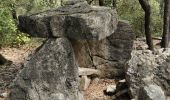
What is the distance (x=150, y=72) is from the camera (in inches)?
401

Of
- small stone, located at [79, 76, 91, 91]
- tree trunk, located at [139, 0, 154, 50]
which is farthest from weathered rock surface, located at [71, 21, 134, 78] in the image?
tree trunk, located at [139, 0, 154, 50]

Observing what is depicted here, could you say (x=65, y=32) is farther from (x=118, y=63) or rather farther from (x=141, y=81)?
(x=118, y=63)

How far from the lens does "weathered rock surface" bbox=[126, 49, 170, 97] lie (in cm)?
1011

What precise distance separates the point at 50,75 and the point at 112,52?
3600 mm

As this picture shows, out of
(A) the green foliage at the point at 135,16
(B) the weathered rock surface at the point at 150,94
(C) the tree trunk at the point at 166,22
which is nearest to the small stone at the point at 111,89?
(B) the weathered rock surface at the point at 150,94

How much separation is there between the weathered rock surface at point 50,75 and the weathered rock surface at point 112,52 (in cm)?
298

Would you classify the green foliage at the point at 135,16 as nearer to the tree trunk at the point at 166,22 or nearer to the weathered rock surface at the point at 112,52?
the tree trunk at the point at 166,22

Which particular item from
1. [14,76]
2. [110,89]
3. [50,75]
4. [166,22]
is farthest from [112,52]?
[50,75]

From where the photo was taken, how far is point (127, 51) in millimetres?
12172

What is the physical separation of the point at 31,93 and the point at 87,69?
10.1 feet

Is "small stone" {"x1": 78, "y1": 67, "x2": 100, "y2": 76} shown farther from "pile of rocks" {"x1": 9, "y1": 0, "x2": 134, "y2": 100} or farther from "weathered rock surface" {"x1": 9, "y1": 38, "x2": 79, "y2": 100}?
"weathered rock surface" {"x1": 9, "y1": 38, "x2": 79, "y2": 100}

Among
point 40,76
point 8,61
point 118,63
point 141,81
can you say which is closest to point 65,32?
point 40,76

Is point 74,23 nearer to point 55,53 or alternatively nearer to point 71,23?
point 71,23

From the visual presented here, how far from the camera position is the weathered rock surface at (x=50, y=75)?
349 inches
